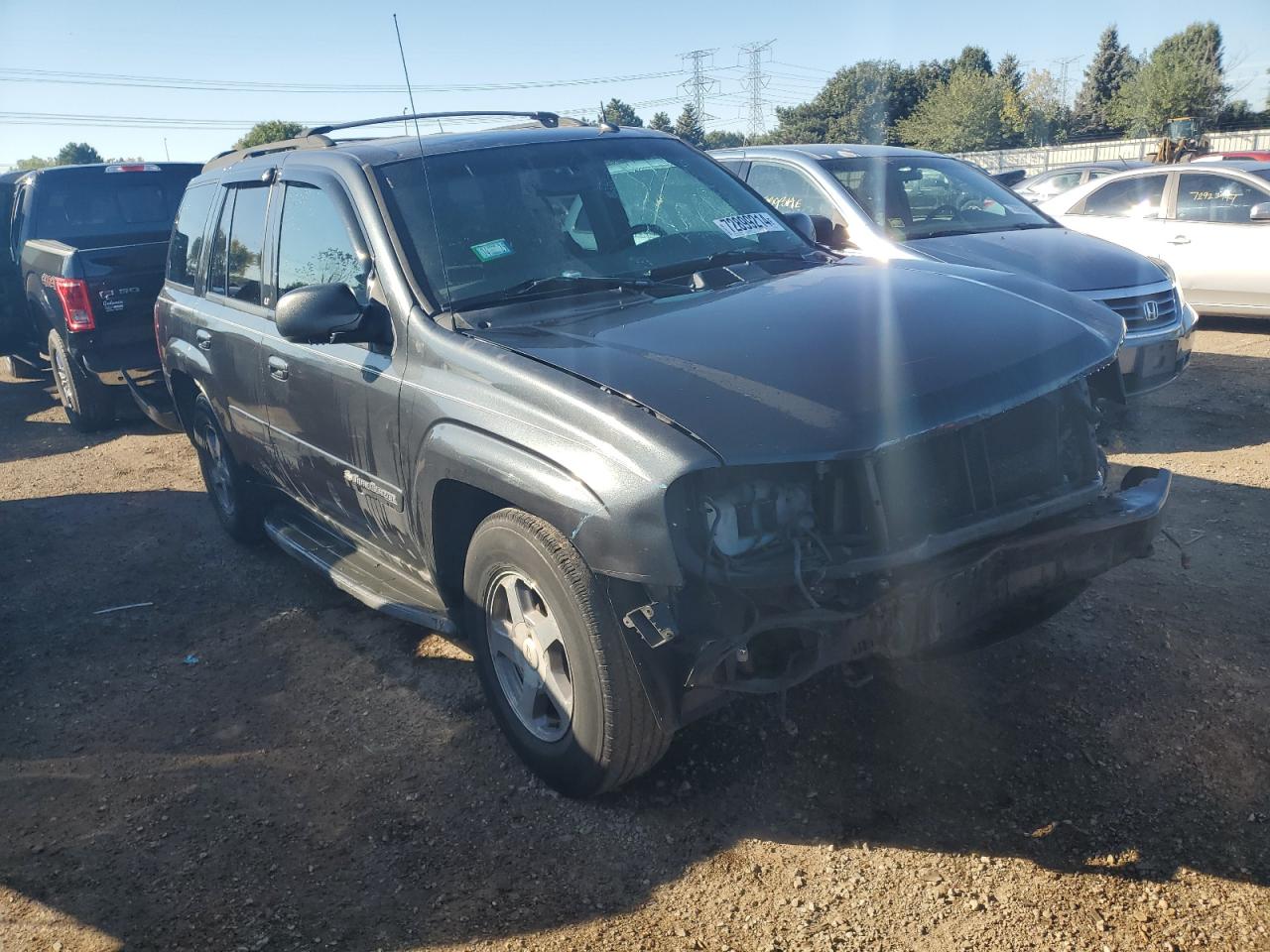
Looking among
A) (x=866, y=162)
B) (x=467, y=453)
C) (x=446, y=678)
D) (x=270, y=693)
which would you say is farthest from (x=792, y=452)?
(x=866, y=162)

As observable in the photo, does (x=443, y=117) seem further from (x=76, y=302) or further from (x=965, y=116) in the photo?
(x=965, y=116)

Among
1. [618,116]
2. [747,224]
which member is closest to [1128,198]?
[747,224]

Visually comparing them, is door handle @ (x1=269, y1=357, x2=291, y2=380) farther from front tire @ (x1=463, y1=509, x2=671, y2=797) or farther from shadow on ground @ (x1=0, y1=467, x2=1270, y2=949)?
front tire @ (x1=463, y1=509, x2=671, y2=797)

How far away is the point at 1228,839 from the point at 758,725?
1.39 meters

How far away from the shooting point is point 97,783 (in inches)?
140

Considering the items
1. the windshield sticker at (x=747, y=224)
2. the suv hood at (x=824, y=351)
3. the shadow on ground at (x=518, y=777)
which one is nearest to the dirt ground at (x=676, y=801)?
the shadow on ground at (x=518, y=777)

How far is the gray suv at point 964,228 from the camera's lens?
6.42 m

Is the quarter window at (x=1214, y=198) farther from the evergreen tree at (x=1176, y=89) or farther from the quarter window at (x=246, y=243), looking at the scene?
the evergreen tree at (x=1176, y=89)

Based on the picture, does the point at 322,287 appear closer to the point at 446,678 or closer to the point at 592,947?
the point at 446,678

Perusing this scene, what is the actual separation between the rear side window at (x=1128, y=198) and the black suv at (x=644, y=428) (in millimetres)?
7266

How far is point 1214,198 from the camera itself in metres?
9.75

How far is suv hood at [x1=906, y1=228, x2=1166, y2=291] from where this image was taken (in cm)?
642

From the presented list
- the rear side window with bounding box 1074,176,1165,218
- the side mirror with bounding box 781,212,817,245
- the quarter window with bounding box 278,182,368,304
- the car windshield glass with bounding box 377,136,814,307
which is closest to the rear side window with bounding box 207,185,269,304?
the quarter window with bounding box 278,182,368,304

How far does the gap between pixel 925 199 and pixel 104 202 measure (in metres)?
7.38
